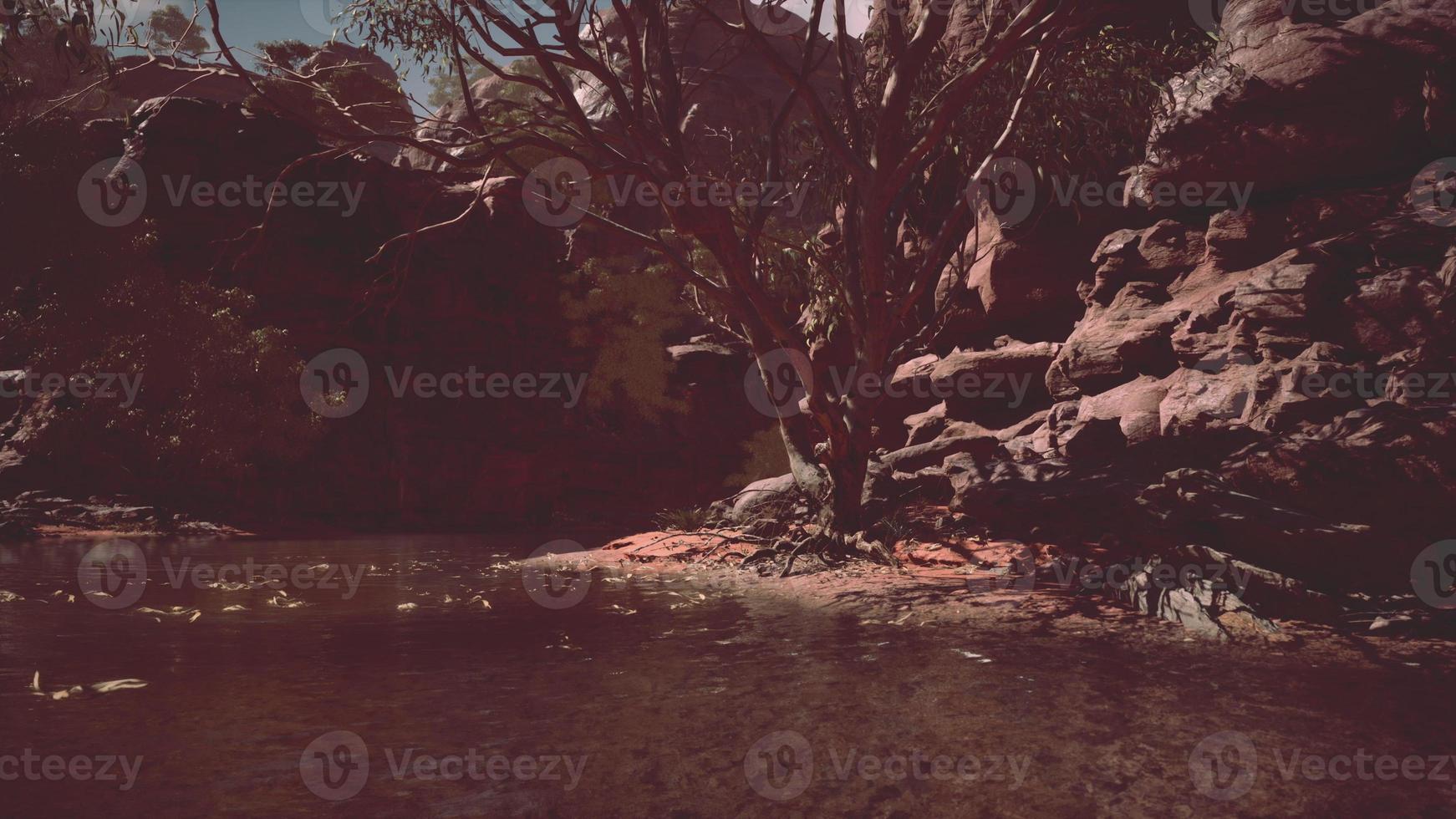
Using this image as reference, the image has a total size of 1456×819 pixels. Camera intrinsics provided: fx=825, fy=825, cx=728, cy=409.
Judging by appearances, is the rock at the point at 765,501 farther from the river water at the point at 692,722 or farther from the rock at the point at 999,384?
the river water at the point at 692,722

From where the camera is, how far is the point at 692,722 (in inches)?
143

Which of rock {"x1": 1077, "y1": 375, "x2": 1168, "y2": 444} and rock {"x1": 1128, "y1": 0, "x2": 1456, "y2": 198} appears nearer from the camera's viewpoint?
rock {"x1": 1128, "y1": 0, "x2": 1456, "y2": 198}

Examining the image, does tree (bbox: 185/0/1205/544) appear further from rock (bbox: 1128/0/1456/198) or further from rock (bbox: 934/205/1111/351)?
rock (bbox: 934/205/1111/351)

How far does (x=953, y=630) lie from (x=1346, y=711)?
2494mm

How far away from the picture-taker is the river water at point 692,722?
9.04ft

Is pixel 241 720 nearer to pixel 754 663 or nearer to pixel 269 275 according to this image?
pixel 754 663

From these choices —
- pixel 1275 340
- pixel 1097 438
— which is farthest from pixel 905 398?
pixel 1275 340

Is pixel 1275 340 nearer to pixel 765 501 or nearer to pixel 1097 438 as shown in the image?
pixel 1097 438

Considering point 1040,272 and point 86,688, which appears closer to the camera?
point 86,688

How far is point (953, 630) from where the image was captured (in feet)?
19.6

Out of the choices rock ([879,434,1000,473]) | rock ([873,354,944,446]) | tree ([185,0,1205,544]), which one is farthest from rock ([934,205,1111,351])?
tree ([185,0,1205,544])

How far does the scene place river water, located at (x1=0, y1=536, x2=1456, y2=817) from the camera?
2.75 m

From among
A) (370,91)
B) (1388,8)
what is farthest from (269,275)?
(1388,8)

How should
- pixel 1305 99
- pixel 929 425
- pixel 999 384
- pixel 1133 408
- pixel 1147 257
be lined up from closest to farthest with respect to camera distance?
pixel 1305 99 < pixel 1133 408 < pixel 1147 257 < pixel 999 384 < pixel 929 425
